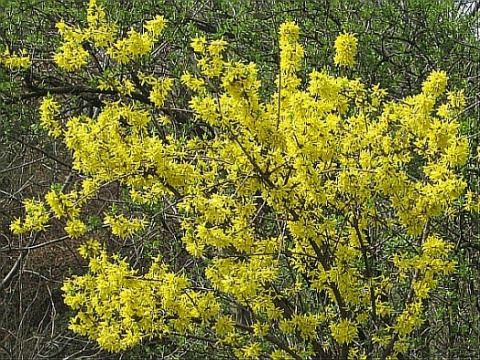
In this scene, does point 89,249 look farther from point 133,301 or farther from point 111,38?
point 111,38

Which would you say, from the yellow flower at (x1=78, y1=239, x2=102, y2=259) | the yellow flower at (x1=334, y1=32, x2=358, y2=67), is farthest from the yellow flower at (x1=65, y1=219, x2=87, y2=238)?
the yellow flower at (x1=334, y1=32, x2=358, y2=67)

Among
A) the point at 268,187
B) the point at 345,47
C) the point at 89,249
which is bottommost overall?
the point at 89,249

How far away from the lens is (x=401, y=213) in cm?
336

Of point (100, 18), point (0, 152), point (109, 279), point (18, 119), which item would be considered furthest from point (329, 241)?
point (0, 152)

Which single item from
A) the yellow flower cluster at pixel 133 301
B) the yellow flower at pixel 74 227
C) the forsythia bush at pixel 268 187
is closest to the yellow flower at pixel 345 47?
the forsythia bush at pixel 268 187

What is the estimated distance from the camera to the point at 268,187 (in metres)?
3.29

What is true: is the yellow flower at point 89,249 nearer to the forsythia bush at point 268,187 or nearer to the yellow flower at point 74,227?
the forsythia bush at point 268,187

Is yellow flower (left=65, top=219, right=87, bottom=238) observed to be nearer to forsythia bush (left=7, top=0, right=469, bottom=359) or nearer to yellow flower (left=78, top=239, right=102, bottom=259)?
forsythia bush (left=7, top=0, right=469, bottom=359)

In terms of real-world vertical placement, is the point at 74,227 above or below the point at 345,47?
below

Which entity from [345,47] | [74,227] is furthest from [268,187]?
[74,227]

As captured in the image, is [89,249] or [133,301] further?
[89,249]

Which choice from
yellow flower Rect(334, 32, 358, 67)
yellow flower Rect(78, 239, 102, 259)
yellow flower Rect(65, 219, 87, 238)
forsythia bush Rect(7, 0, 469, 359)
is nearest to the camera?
forsythia bush Rect(7, 0, 469, 359)

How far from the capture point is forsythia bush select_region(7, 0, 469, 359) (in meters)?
3.18

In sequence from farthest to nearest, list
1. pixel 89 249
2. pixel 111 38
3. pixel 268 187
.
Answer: pixel 89 249
pixel 111 38
pixel 268 187
